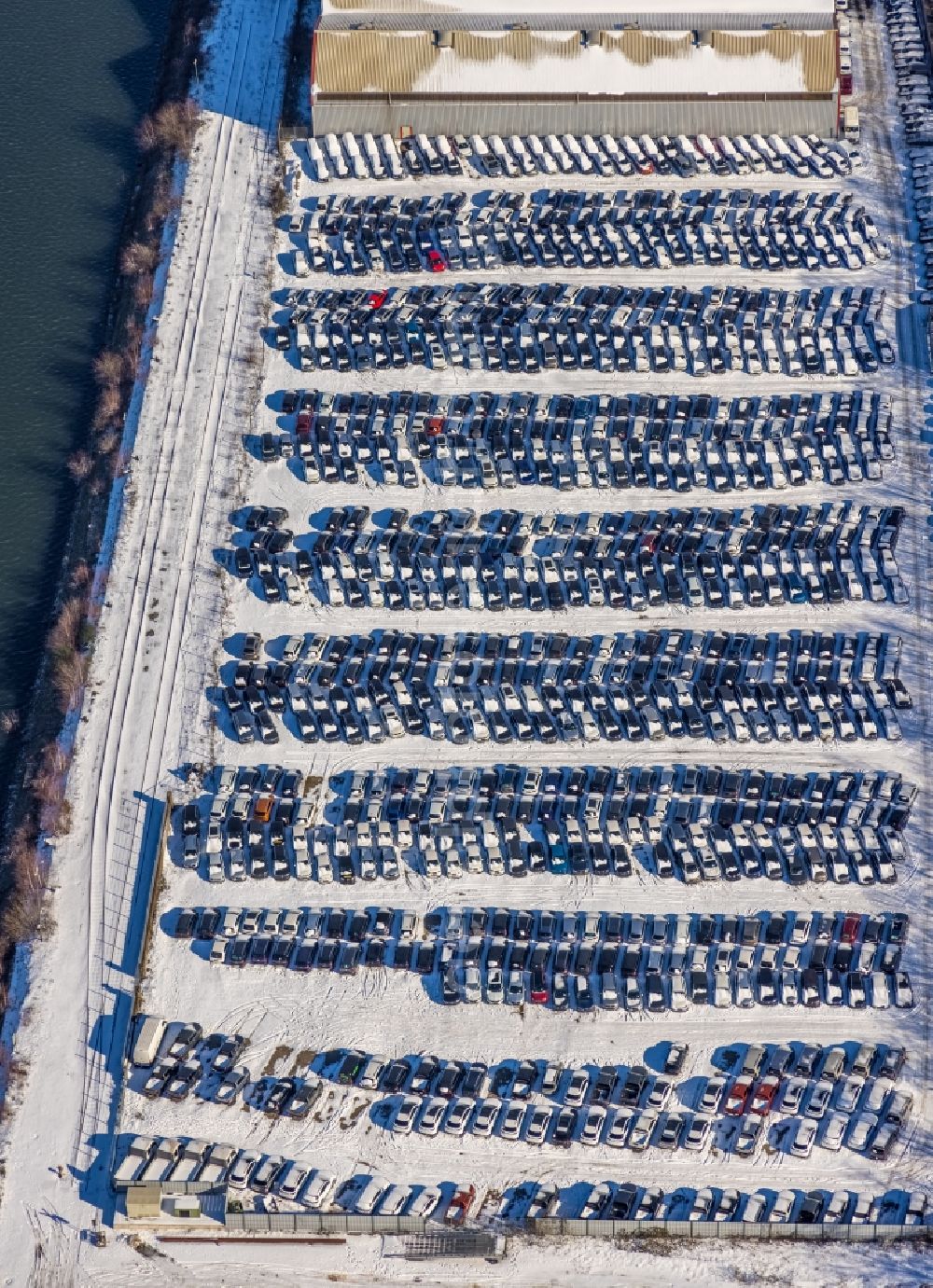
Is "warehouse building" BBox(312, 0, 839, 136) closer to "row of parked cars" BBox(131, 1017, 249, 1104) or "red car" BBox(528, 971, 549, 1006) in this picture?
"red car" BBox(528, 971, 549, 1006)

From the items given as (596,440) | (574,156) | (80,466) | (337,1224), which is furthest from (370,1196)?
(574,156)

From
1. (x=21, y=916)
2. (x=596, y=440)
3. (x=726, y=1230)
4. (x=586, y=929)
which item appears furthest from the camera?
(x=596, y=440)

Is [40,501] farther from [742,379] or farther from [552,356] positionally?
[742,379]

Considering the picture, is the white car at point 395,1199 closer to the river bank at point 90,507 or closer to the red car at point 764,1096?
the red car at point 764,1096

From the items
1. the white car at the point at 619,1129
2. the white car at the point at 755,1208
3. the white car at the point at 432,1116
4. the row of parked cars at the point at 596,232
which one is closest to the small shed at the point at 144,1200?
the white car at the point at 432,1116

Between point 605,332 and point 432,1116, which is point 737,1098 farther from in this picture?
point 605,332

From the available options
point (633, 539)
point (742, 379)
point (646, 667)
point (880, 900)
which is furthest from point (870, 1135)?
point (742, 379)

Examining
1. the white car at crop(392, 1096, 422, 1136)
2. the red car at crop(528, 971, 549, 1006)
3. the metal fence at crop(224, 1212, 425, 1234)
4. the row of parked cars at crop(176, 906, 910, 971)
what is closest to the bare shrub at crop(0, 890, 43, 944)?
the row of parked cars at crop(176, 906, 910, 971)
